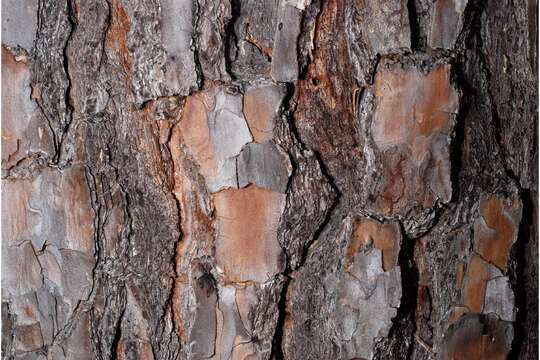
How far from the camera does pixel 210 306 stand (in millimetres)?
727

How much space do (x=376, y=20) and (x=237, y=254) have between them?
0.22m

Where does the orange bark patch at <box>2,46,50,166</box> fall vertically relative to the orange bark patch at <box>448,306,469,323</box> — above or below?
above

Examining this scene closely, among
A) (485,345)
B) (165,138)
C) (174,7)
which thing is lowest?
(485,345)

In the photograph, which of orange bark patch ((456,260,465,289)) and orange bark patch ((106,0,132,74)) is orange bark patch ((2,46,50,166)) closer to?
orange bark patch ((106,0,132,74))

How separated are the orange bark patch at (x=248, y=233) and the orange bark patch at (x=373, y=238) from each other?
0.20 ft

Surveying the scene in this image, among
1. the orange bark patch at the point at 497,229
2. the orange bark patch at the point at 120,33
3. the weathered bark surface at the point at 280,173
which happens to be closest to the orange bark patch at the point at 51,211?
the weathered bark surface at the point at 280,173

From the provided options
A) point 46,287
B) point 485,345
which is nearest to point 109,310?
point 46,287

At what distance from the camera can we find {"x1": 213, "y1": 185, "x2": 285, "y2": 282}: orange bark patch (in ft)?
2.32

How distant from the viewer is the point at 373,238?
2.35 feet

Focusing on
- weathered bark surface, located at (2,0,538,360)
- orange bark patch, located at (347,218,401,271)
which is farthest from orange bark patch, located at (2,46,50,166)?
orange bark patch, located at (347,218,401,271)

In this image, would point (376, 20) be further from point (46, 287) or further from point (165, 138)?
point (46, 287)

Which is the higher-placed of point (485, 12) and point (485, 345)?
point (485, 12)

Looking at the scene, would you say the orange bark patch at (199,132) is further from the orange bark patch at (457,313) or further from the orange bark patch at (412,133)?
the orange bark patch at (457,313)

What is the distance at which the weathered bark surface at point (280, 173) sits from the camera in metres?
0.70
